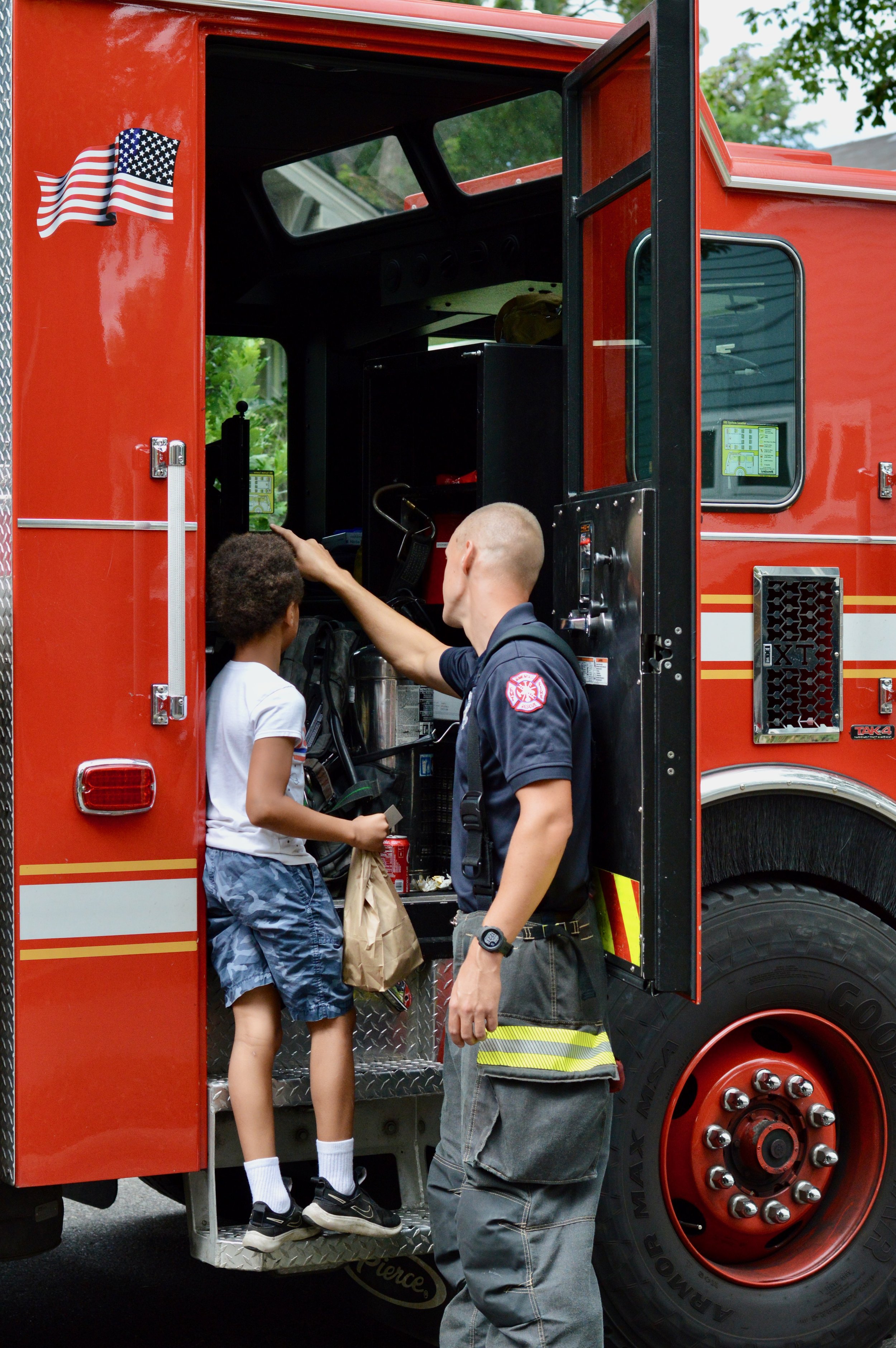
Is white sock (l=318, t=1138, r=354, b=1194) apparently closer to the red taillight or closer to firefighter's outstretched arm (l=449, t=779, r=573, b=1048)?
firefighter's outstretched arm (l=449, t=779, r=573, b=1048)

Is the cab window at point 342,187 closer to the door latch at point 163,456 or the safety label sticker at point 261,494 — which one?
the safety label sticker at point 261,494

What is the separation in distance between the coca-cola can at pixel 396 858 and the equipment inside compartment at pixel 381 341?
0.19 metres

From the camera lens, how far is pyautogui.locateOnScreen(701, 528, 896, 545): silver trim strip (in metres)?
3.79

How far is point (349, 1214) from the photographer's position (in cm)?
333

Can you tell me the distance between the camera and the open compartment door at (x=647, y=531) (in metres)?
3.05

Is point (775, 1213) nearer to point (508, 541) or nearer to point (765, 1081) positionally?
point (765, 1081)

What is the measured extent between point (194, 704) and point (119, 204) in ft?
3.43

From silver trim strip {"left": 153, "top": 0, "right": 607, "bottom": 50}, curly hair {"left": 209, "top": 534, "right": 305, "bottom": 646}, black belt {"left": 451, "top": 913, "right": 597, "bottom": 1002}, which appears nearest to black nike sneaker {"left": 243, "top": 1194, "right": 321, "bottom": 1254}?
black belt {"left": 451, "top": 913, "right": 597, "bottom": 1002}

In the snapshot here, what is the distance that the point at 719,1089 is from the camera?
12.3 feet

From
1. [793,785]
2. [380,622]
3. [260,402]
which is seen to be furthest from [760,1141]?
[260,402]

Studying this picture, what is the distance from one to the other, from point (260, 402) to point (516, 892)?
4414mm

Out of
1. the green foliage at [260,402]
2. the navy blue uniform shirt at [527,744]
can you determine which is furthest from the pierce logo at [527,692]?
the green foliage at [260,402]

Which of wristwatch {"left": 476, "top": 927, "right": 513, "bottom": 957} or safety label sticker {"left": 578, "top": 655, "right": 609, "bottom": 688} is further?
safety label sticker {"left": 578, "top": 655, "right": 609, "bottom": 688}

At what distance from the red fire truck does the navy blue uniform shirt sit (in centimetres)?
11
